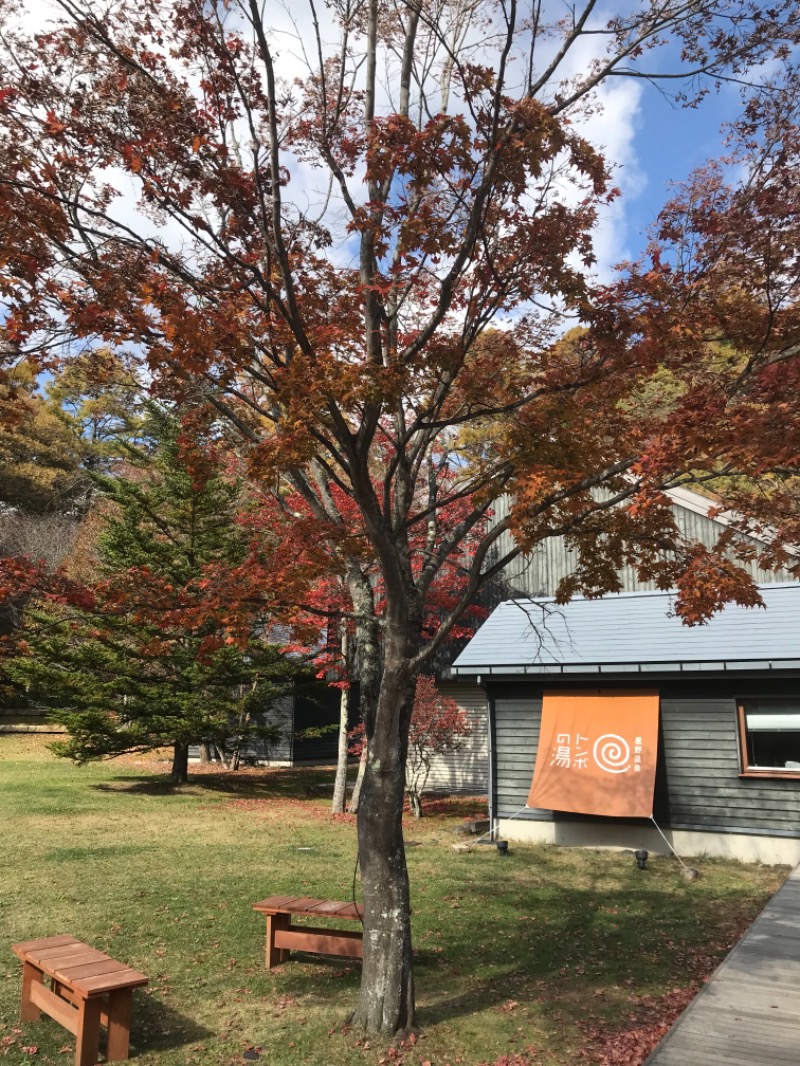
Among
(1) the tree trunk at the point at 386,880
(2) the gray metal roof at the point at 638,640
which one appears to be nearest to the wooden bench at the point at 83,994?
(1) the tree trunk at the point at 386,880

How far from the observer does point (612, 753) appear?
12.6 metres

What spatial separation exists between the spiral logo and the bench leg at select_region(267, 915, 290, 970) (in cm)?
701

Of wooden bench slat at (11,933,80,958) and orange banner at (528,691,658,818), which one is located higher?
orange banner at (528,691,658,818)

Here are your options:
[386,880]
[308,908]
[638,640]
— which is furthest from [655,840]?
[386,880]

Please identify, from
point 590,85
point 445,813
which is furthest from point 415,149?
point 445,813

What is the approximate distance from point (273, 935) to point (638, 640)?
846 cm

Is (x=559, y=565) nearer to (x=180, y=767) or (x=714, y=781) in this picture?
(x=714, y=781)

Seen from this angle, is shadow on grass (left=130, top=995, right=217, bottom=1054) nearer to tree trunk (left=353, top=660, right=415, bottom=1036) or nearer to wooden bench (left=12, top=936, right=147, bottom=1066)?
wooden bench (left=12, top=936, right=147, bottom=1066)

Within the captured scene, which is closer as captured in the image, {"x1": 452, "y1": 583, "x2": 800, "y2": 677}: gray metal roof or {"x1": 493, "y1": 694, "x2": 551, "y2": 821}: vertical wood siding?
{"x1": 452, "y1": 583, "x2": 800, "y2": 677}: gray metal roof

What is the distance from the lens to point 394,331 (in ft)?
21.9

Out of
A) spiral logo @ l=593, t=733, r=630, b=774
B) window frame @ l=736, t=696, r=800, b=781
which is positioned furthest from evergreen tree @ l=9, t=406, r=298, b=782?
window frame @ l=736, t=696, r=800, b=781

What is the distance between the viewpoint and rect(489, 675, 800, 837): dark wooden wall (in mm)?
11766

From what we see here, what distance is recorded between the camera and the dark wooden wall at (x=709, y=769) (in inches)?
463

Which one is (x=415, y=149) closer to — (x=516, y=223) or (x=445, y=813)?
(x=516, y=223)
